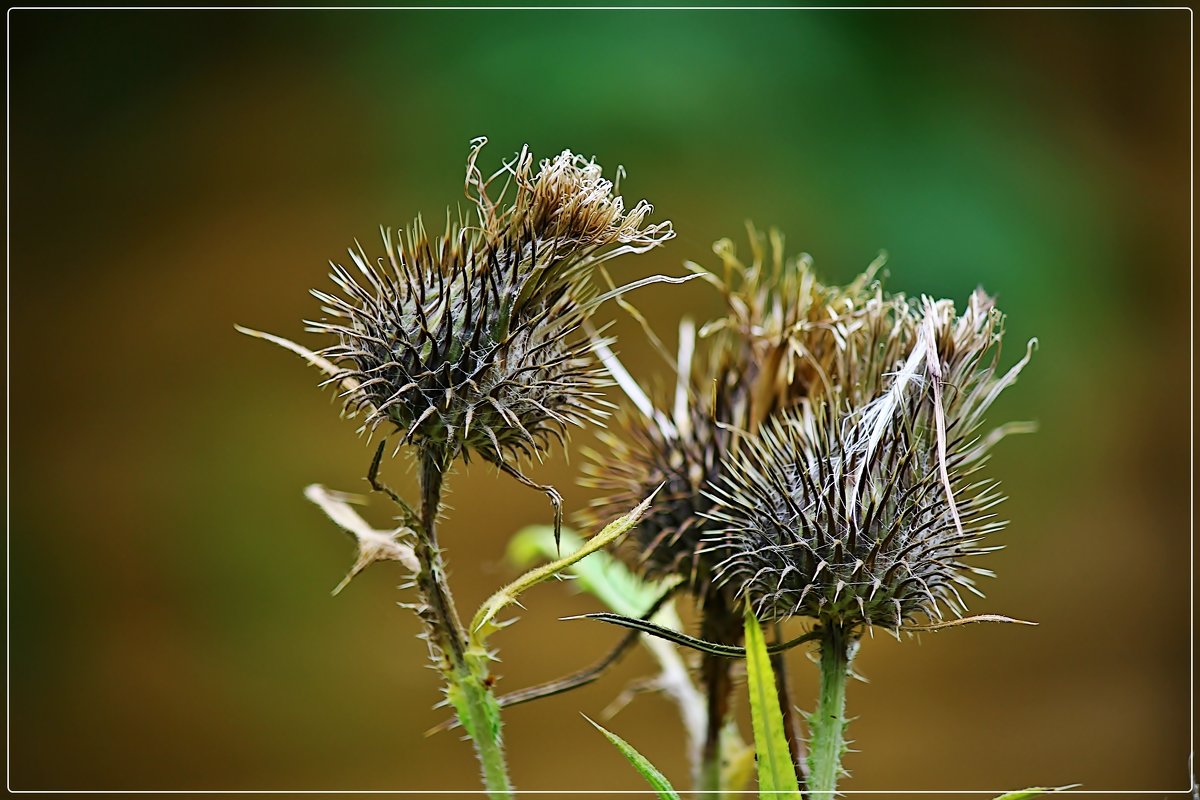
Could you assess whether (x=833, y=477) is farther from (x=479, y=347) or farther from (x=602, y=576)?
(x=602, y=576)

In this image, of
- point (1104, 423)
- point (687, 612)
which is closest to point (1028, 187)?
point (1104, 423)

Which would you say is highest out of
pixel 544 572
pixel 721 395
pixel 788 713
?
pixel 721 395

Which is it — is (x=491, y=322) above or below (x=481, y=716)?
above

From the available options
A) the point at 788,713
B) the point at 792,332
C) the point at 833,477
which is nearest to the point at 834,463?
the point at 833,477

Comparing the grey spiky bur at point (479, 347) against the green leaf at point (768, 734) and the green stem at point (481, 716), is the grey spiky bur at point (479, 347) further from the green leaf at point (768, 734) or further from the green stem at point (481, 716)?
the green leaf at point (768, 734)

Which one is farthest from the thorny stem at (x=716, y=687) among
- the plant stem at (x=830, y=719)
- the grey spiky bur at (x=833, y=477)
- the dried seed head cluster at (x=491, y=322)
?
the dried seed head cluster at (x=491, y=322)

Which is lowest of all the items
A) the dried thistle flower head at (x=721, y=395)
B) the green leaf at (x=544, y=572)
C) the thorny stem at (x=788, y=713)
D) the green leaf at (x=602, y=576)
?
the thorny stem at (x=788, y=713)
